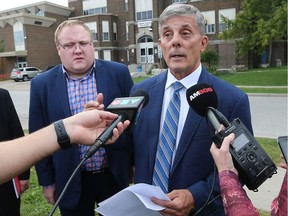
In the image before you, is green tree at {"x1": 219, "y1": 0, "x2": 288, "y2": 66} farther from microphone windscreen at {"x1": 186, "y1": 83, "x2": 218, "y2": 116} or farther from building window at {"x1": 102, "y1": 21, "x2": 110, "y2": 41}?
building window at {"x1": 102, "y1": 21, "x2": 110, "y2": 41}

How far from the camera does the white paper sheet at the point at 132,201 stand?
5.46ft

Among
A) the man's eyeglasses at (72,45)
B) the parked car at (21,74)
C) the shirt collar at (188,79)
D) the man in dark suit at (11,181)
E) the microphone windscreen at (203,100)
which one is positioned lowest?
the parked car at (21,74)

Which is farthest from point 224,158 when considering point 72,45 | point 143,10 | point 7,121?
point 143,10

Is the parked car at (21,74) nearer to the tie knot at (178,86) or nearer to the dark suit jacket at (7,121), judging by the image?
the dark suit jacket at (7,121)

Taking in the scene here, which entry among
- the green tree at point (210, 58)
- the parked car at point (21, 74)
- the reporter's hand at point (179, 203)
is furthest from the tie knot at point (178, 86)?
the parked car at point (21, 74)

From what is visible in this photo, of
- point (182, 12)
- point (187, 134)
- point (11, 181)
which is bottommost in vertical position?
point (11, 181)

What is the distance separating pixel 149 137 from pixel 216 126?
2.59 ft

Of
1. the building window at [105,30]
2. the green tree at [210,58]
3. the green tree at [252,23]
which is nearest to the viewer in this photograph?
the green tree at [252,23]

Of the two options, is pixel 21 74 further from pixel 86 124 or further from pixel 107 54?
pixel 86 124

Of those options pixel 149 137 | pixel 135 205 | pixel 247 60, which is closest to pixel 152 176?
pixel 149 137

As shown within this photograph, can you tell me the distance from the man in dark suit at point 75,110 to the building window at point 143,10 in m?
37.7

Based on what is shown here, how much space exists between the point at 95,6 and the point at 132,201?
1845 inches

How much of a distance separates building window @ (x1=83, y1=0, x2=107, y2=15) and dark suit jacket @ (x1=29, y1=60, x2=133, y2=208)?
44.5 meters

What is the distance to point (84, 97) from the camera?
290 cm
